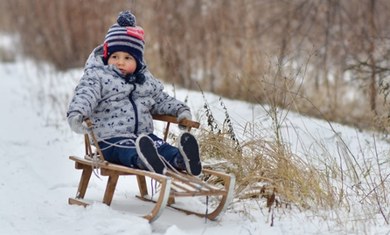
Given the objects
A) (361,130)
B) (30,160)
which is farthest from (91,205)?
(361,130)

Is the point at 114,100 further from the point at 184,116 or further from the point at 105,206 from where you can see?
the point at 105,206

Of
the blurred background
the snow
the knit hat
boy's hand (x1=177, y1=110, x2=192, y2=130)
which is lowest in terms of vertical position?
the snow

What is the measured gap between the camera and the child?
5.07 meters

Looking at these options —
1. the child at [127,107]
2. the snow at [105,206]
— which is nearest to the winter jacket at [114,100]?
the child at [127,107]

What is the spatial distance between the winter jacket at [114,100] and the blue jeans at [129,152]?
64 millimetres

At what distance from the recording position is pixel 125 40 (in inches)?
219

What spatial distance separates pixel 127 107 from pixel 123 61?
1.13ft

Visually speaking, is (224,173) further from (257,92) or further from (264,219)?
(257,92)

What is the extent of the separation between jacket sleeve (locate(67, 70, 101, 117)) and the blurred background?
11.0 feet

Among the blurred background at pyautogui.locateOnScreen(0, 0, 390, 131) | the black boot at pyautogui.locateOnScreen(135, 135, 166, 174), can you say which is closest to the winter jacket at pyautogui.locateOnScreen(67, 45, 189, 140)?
the black boot at pyautogui.locateOnScreen(135, 135, 166, 174)

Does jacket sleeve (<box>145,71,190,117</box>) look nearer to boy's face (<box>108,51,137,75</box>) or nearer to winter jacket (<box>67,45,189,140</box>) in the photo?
winter jacket (<box>67,45,189,140</box>)

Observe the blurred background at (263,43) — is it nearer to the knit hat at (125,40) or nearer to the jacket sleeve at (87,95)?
the knit hat at (125,40)

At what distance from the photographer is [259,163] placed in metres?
5.52

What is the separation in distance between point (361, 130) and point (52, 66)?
8096 millimetres
